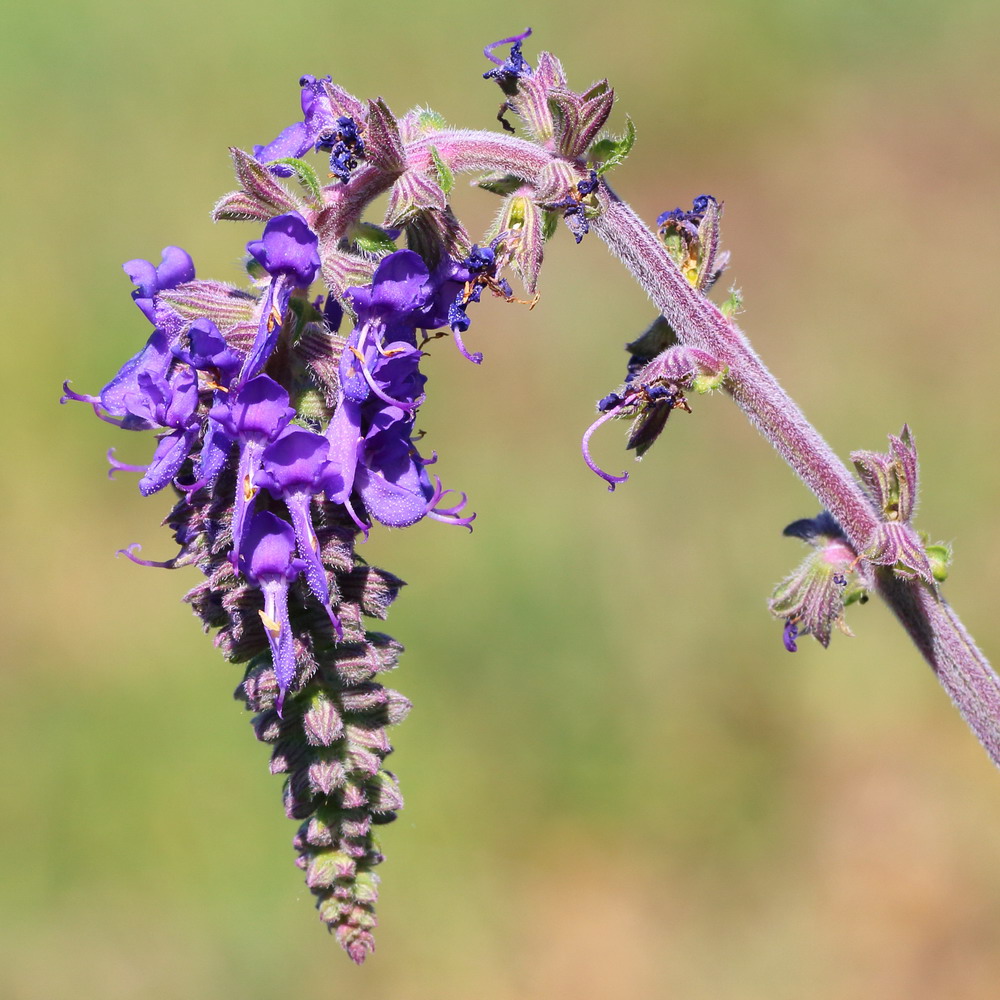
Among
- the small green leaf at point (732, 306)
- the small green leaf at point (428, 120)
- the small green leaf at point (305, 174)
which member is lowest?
the small green leaf at point (732, 306)

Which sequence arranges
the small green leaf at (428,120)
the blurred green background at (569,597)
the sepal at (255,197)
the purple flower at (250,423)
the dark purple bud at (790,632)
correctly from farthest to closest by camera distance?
the blurred green background at (569,597), the dark purple bud at (790,632), the small green leaf at (428,120), the sepal at (255,197), the purple flower at (250,423)

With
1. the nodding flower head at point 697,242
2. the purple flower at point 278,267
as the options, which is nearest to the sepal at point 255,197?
the purple flower at point 278,267

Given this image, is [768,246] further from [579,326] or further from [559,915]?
[559,915]

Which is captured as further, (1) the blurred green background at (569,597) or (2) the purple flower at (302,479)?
(1) the blurred green background at (569,597)

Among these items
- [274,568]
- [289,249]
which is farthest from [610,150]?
[274,568]

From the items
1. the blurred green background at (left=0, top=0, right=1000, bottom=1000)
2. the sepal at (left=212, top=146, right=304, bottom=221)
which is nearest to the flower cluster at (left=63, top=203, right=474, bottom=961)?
the sepal at (left=212, top=146, right=304, bottom=221)

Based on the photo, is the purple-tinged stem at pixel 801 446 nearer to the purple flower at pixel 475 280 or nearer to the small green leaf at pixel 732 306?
the small green leaf at pixel 732 306

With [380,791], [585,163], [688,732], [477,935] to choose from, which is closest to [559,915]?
[477,935]
